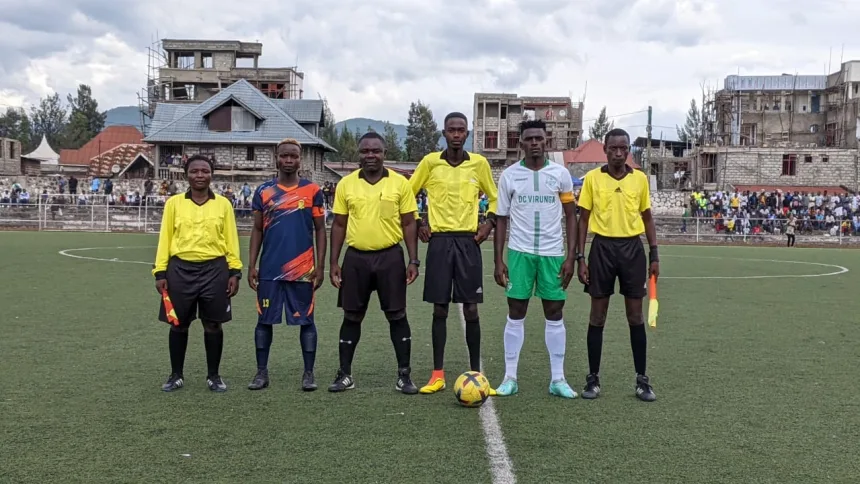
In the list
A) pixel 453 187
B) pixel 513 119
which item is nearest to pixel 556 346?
pixel 453 187

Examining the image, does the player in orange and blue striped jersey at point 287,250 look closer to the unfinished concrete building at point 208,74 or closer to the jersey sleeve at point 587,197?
the jersey sleeve at point 587,197

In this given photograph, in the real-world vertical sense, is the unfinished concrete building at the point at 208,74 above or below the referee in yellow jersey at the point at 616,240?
above

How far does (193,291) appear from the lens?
21.0 ft

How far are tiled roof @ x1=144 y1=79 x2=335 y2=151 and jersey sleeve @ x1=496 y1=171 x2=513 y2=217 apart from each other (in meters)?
42.7

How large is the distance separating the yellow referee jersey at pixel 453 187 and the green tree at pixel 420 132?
83024 mm

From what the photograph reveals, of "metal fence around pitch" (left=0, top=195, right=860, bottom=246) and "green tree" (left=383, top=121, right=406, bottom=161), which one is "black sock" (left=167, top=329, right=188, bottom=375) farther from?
"green tree" (left=383, top=121, right=406, bottom=161)

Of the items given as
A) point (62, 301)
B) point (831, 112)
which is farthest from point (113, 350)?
point (831, 112)

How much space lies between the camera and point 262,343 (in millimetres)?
6691

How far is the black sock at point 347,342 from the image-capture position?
666 centimetres

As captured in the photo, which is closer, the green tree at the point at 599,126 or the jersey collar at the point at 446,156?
the jersey collar at the point at 446,156

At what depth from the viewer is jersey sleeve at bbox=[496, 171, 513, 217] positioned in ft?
21.4

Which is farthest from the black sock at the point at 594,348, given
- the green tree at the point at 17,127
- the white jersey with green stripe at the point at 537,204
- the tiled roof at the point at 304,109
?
the green tree at the point at 17,127

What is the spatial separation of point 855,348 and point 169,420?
6871mm

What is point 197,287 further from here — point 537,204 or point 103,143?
point 103,143
